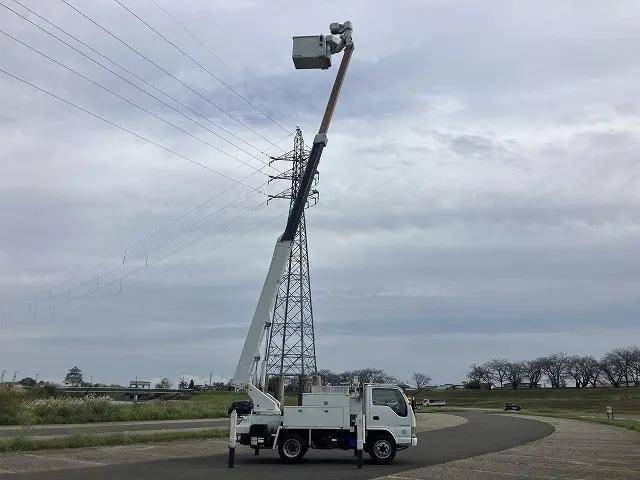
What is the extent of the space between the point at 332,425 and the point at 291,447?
4.45 ft

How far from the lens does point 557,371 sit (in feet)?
547

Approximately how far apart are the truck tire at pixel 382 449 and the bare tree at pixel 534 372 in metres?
162

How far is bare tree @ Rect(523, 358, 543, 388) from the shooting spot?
170 m

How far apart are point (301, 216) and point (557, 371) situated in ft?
531

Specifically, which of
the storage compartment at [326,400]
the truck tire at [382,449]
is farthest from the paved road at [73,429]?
the truck tire at [382,449]

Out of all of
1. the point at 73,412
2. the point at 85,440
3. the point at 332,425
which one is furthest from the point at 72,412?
the point at 332,425

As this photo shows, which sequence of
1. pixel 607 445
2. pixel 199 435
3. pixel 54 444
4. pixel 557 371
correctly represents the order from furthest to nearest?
pixel 557 371 → pixel 199 435 → pixel 607 445 → pixel 54 444

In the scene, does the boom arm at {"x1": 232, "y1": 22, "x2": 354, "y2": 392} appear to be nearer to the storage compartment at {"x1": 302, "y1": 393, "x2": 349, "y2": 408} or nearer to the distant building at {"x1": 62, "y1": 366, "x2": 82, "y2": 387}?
the storage compartment at {"x1": 302, "y1": 393, "x2": 349, "y2": 408}

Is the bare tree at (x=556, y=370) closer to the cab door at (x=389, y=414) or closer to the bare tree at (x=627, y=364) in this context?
the bare tree at (x=627, y=364)

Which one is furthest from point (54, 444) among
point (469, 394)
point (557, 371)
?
point (557, 371)

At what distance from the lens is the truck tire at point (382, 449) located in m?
18.6

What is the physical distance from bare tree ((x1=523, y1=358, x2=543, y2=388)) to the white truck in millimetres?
162150

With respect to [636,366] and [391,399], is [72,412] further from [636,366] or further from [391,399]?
[636,366]

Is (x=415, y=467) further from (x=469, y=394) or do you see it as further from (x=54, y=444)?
(x=469, y=394)
